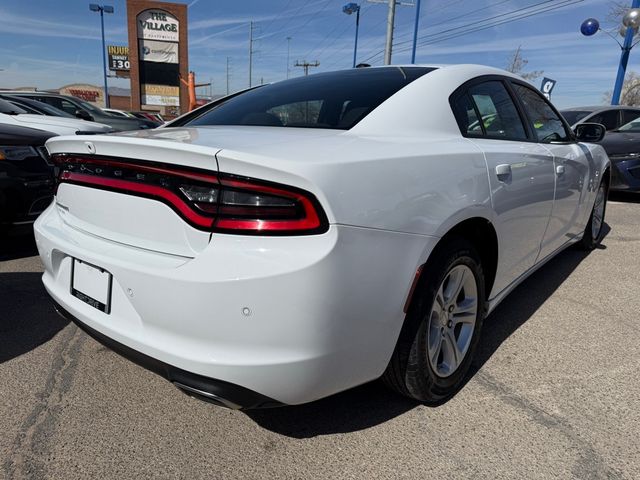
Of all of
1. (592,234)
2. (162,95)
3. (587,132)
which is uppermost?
(162,95)

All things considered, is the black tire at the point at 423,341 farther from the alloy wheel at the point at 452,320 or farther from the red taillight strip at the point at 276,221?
the red taillight strip at the point at 276,221

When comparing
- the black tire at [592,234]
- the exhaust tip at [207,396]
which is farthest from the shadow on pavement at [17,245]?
the black tire at [592,234]

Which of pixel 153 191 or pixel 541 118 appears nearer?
pixel 153 191

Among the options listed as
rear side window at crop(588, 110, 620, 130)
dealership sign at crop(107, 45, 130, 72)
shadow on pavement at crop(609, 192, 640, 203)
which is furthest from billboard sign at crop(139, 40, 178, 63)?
shadow on pavement at crop(609, 192, 640, 203)

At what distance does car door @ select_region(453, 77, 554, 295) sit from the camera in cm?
234

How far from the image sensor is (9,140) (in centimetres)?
396

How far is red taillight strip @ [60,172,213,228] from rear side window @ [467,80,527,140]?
1453 millimetres

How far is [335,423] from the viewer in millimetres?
2043

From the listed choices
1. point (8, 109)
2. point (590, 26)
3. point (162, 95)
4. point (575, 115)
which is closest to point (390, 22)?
point (590, 26)

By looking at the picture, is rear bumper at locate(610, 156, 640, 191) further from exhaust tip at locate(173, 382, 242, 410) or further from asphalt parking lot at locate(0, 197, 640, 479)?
exhaust tip at locate(173, 382, 242, 410)

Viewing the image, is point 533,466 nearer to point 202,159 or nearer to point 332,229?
point 332,229

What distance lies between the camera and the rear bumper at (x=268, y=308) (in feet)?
4.81

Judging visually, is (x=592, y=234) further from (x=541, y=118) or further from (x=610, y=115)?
(x=610, y=115)

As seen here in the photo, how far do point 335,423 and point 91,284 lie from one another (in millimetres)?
1120
